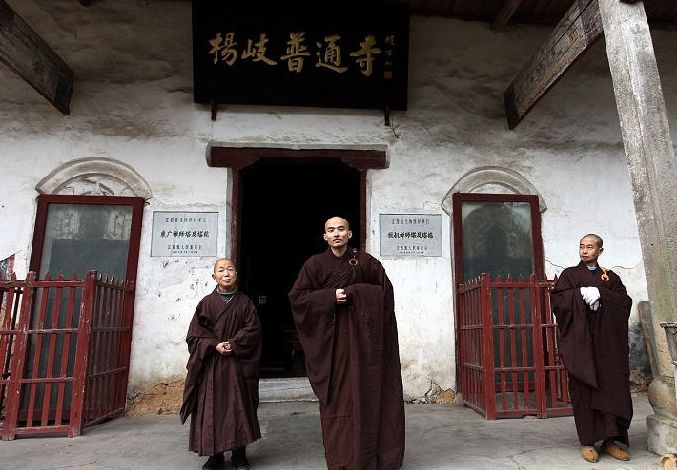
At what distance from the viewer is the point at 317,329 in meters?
3.14

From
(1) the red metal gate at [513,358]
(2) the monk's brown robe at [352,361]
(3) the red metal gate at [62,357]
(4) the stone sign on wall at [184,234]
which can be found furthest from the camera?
(4) the stone sign on wall at [184,234]

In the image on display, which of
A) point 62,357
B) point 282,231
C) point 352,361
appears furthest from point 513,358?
point 282,231

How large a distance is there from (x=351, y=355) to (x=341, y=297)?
343 millimetres

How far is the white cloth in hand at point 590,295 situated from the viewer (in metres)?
3.39

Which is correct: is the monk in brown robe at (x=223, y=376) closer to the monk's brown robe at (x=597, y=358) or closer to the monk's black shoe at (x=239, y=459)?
the monk's black shoe at (x=239, y=459)

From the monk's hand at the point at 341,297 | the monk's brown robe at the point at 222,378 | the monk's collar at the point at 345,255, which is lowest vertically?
the monk's brown robe at the point at 222,378

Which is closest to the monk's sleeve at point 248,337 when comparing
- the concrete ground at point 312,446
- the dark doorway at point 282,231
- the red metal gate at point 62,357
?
the concrete ground at point 312,446

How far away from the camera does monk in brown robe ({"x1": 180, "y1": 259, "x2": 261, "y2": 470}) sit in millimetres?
3158

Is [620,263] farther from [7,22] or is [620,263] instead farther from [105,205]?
[7,22]

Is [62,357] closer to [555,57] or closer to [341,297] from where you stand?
[341,297]

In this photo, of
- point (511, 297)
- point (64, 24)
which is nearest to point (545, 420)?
point (511, 297)

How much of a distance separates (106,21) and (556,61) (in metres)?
4.68

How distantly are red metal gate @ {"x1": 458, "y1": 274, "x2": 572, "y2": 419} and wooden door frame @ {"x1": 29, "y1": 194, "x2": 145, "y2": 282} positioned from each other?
332 centimetres

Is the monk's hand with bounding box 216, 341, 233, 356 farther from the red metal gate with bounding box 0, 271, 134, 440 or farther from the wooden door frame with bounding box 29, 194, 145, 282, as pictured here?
the wooden door frame with bounding box 29, 194, 145, 282
